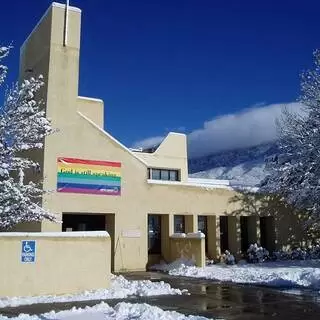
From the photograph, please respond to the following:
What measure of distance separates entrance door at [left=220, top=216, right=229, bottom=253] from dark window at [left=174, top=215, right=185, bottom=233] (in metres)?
2.82

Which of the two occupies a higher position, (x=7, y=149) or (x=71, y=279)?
(x=7, y=149)

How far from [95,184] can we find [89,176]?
48cm

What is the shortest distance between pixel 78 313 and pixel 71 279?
135 inches

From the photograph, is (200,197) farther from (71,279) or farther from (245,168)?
(245,168)

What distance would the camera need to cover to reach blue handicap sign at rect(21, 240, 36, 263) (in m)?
14.9

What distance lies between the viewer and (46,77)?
24.0m

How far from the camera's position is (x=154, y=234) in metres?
26.5

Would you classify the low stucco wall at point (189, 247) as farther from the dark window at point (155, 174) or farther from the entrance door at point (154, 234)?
the dark window at point (155, 174)

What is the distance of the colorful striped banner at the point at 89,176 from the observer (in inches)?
916

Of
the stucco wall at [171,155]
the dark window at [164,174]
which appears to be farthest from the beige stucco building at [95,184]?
the stucco wall at [171,155]

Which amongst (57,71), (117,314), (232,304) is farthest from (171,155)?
(117,314)

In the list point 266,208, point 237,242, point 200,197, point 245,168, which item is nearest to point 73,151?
point 200,197

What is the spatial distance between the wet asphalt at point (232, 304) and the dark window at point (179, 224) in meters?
9.54

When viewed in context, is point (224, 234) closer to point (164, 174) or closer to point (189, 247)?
point (189, 247)
